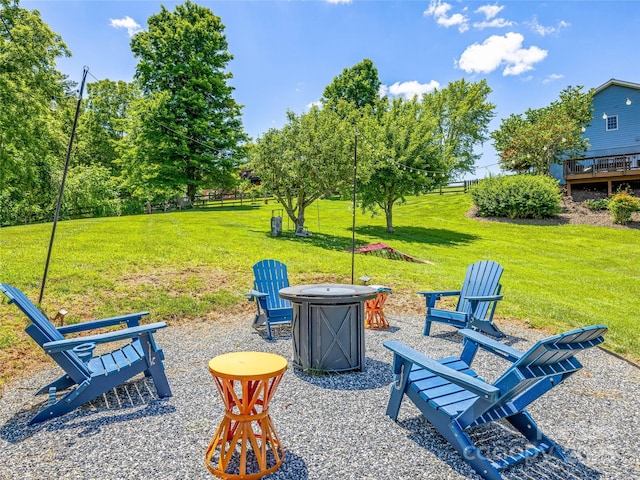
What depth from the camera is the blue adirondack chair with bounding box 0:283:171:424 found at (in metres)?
2.80

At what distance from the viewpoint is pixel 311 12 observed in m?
9.26

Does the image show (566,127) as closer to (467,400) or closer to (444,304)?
(444,304)

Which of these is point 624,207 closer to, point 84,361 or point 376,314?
point 376,314

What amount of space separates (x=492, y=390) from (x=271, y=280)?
3843mm

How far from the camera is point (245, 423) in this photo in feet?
7.38

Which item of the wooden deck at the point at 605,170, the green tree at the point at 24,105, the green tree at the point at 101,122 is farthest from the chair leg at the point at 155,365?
the green tree at the point at 101,122

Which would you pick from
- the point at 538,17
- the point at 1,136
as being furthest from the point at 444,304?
the point at 1,136

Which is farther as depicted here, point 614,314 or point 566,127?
point 566,127

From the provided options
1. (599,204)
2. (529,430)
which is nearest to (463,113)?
(599,204)

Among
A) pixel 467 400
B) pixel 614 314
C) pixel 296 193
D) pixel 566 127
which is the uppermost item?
pixel 566 127

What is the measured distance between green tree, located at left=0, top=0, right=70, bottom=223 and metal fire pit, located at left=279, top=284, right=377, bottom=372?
16.7 m

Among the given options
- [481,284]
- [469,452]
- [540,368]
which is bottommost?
[469,452]

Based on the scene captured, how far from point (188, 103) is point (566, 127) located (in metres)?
22.0

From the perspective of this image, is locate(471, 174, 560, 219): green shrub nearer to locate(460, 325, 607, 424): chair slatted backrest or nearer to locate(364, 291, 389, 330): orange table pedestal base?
locate(364, 291, 389, 330): orange table pedestal base
